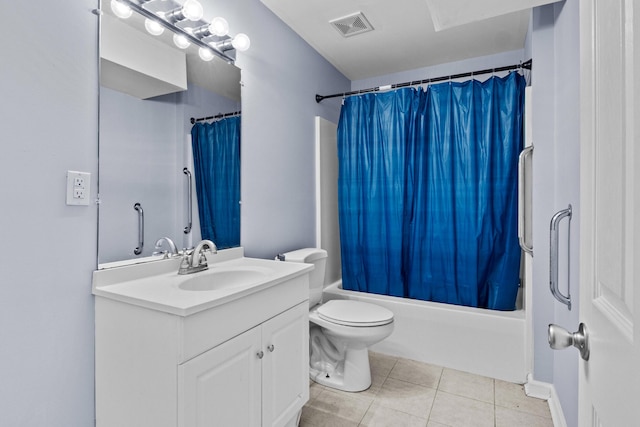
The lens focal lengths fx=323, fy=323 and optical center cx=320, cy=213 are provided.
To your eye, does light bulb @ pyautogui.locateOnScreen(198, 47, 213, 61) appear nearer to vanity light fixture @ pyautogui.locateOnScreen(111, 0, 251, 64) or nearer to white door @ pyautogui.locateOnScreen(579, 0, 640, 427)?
vanity light fixture @ pyautogui.locateOnScreen(111, 0, 251, 64)

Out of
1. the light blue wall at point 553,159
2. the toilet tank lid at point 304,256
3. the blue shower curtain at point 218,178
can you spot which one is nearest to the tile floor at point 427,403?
the light blue wall at point 553,159

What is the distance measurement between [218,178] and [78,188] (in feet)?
2.33

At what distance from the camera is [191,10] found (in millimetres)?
1462

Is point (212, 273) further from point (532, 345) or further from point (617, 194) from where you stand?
point (532, 345)

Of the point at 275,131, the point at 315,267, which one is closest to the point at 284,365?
the point at 315,267

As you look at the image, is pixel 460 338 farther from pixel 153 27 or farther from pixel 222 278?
→ pixel 153 27

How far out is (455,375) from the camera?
2.16m

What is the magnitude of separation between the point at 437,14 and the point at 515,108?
3.00 ft

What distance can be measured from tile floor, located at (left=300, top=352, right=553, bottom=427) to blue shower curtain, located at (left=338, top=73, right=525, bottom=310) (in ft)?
1.81

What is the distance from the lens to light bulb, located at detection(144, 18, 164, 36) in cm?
140

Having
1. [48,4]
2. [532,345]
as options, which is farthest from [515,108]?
[48,4]

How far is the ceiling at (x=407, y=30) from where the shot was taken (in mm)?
1710

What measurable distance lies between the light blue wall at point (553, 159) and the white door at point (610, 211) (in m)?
1.02

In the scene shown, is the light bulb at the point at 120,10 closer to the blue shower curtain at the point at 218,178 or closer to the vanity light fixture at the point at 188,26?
the vanity light fixture at the point at 188,26
